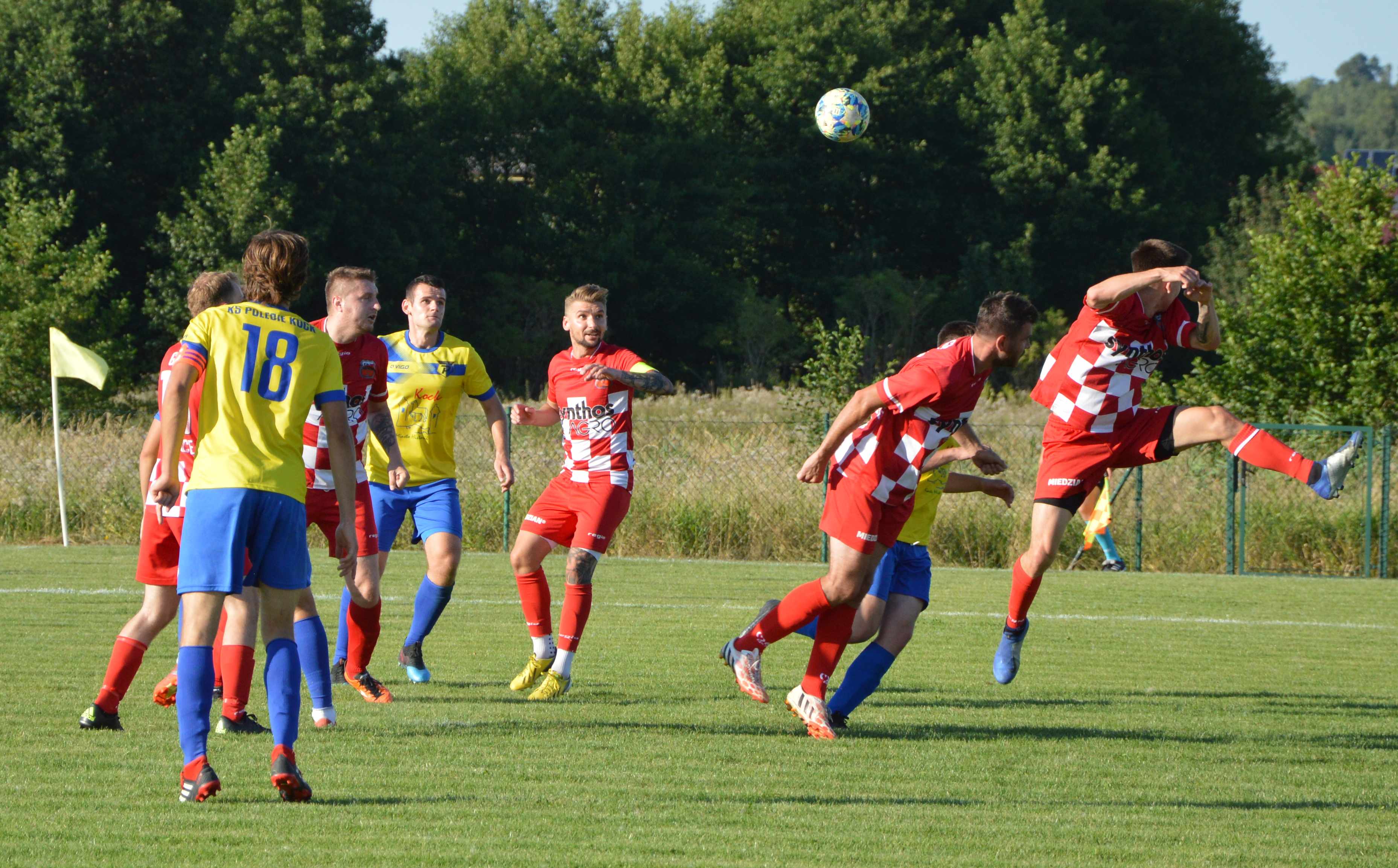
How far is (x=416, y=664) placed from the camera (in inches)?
276

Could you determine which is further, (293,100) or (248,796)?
(293,100)

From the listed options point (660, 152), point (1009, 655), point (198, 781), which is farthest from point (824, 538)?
point (660, 152)

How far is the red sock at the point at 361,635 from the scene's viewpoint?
21.0ft

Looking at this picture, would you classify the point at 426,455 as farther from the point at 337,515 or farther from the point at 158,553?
the point at 158,553

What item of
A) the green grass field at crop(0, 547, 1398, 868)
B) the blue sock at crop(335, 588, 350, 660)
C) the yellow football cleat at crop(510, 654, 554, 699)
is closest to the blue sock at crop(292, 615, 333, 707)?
the green grass field at crop(0, 547, 1398, 868)

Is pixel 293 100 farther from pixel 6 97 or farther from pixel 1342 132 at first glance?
pixel 1342 132

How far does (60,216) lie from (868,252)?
26.4 m

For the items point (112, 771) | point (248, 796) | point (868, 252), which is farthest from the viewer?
point (868, 252)

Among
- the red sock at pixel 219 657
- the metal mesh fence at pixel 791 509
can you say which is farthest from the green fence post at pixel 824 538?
the red sock at pixel 219 657

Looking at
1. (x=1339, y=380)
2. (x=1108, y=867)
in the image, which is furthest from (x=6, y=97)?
(x=1108, y=867)

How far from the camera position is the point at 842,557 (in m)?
5.61

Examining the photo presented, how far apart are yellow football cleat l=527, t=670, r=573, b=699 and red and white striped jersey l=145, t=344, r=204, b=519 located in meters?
2.00

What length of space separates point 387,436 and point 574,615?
51.8 inches

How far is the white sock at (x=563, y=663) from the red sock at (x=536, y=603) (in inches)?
7.9
